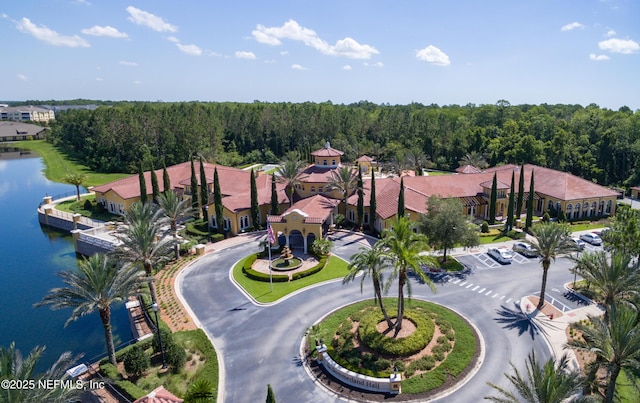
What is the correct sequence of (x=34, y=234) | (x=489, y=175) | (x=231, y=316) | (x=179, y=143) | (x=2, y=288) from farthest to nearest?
1. (x=179, y=143)
2. (x=489, y=175)
3. (x=34, y=234)
4. (x=2, y=288)
5. (x=231, y=316)

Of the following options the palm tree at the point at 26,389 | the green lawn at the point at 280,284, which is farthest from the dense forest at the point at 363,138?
the palm tree at the point at 26,389

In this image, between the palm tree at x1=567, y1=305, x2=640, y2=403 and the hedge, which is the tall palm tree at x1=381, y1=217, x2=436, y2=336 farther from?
the hedge

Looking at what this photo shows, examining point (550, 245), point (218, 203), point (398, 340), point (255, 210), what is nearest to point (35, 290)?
point (218, 203)

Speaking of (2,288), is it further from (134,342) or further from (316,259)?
(316,259)

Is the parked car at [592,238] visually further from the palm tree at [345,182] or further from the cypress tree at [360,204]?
the palm tree at [345,182]

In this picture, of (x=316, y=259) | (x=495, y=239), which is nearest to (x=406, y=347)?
(x=316, y=259)

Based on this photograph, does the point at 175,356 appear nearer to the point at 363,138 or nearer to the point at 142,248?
the point at 142,248

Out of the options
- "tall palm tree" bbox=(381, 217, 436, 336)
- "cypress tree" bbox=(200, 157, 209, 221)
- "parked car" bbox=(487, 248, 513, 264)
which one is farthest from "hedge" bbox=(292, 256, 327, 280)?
"cypress tree" bbox=(200, 157, 209, 221)
